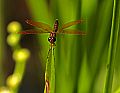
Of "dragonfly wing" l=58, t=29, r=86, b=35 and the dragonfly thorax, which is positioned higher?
"dragonfly wing" l=58, t=29, r=86, b=35

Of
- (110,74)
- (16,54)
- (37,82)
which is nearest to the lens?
(110,74)

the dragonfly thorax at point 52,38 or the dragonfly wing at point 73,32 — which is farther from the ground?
the dragonfly wing at point 73,32

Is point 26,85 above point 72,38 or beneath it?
beneath

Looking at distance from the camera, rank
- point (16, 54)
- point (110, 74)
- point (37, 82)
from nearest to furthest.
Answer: point (110, 74) → point (16, 54) → point (37, 82)

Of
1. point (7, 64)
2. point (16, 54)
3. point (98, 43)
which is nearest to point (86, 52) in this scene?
point (98, 43)

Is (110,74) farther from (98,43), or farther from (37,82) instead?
(37,82)

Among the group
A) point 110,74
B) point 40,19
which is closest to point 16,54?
point 40,19

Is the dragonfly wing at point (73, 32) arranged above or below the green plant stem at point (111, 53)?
above

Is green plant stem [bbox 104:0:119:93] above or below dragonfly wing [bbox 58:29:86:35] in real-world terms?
A: below

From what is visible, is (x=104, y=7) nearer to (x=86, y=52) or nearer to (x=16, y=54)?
(x=86, y=52)

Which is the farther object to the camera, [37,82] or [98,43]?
[37,82]
